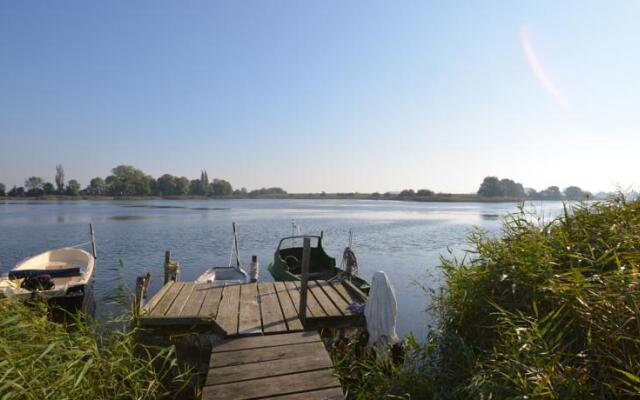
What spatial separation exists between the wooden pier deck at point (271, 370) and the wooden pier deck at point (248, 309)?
1.42 feet

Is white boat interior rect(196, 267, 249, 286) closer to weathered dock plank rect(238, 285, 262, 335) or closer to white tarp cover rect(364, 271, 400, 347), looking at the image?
weathered dock plank rect(238, 285, 262, 335)

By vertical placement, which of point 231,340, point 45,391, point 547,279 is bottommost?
point 231,340

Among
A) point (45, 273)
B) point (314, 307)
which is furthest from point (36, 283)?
point (314, 307)

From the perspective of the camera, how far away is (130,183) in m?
144

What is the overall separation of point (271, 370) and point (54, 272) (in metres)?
11.5

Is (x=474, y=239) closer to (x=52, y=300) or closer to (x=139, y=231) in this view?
(x=52, y=300)

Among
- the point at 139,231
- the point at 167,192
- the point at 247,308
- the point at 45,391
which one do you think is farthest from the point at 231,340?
the point at 167,192

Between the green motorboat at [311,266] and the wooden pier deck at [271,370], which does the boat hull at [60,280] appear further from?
the green motorboat at [311,266]

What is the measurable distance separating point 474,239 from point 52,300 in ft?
39.7

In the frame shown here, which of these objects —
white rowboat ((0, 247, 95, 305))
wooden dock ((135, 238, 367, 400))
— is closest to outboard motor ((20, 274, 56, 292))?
white rowboat ((0, 247, 95, 305))

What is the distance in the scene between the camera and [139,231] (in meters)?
36.3

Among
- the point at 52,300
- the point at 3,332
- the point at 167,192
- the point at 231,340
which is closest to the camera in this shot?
the point at 3,332

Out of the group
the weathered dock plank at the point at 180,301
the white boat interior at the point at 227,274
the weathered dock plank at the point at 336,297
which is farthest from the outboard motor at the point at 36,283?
the weathered dock plank at the point at 336,297

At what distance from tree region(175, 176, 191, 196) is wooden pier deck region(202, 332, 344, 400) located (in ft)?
525
